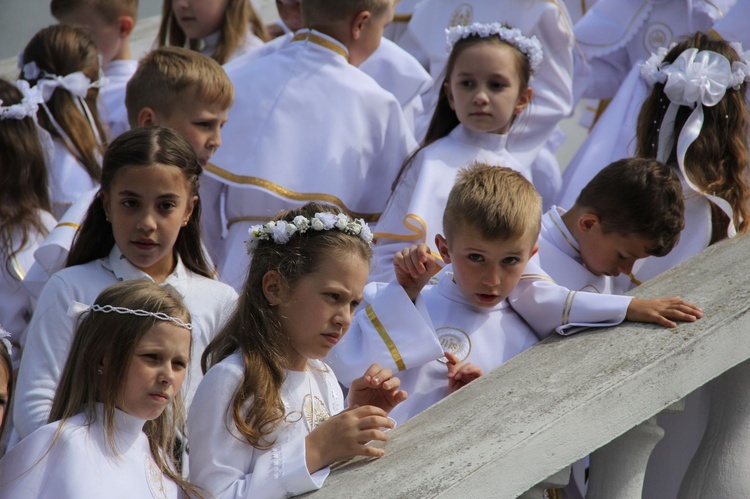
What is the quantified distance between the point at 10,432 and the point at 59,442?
1148 mm

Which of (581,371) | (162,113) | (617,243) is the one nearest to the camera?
(581,371)

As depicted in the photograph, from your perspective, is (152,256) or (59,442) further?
(152,256)

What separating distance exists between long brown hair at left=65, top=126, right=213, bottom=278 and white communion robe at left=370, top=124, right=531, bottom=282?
110 centimetres

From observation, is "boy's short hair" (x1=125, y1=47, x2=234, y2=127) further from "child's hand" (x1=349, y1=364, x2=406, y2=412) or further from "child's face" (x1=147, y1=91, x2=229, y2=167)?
"child's hand" (x1=349, y1=364, x2=406, y2=412)

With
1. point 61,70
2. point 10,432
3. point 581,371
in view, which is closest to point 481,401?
point 581,371

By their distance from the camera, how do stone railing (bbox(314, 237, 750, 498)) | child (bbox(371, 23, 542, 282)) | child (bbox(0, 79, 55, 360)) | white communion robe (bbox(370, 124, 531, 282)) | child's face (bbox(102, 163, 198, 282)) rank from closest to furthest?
stone railing (bbox(314, 237, 750, 498)), child's face (bbox(102, 163, 198, 282)), child (bbox(0, 79, 55, 360)), white communion robe (bbox(370, 124, 531, 282)), child (bbox(371, 23, 542, 282))

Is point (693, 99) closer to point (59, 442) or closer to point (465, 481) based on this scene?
→ point (465, 481)

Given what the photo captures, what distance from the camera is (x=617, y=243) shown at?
4.17 m

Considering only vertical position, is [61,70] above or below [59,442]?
above

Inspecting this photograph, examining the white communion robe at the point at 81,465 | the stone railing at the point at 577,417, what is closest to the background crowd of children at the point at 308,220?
the white communion robe at the point at 81,465

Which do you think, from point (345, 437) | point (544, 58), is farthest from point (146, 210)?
point (544, 58)

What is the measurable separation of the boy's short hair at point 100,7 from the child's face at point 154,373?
3.74 metres

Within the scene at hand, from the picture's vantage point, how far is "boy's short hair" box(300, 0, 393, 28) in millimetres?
5387

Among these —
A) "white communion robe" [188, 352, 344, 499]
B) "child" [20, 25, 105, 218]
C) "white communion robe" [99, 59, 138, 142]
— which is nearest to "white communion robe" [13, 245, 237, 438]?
"white communion robe" [188, 352, 344, 499]
